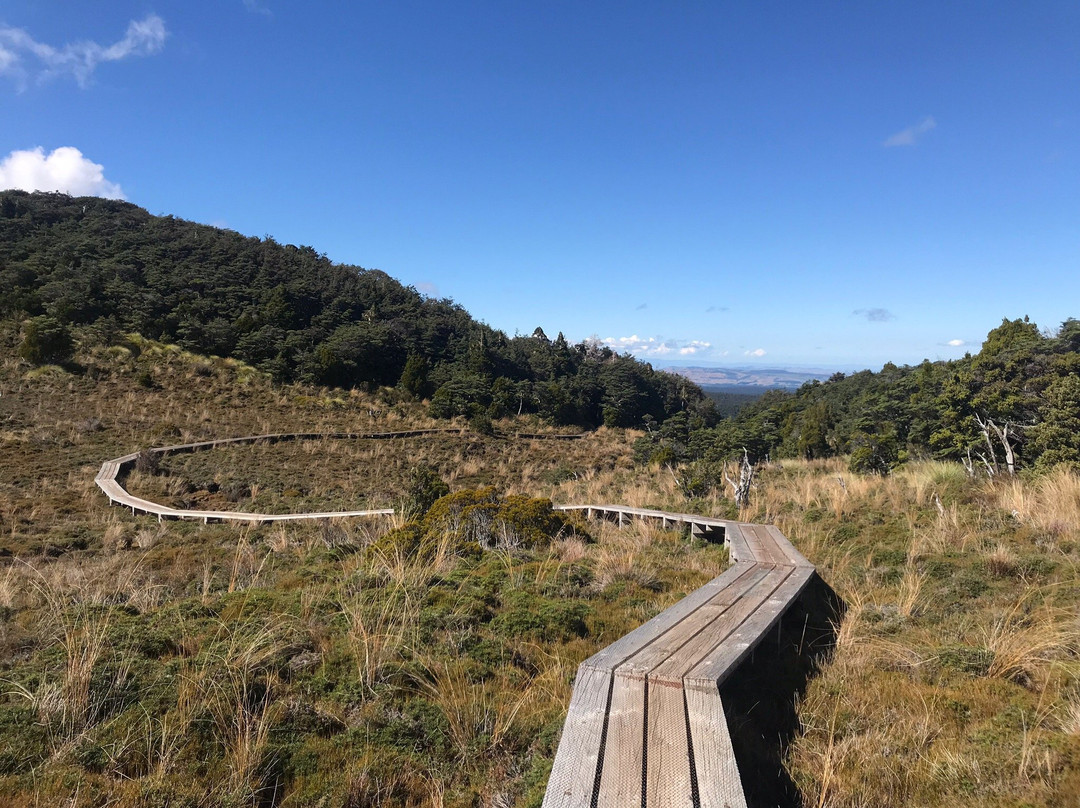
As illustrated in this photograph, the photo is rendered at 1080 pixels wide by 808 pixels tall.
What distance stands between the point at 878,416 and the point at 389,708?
735 inches

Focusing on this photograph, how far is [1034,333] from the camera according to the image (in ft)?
45.0

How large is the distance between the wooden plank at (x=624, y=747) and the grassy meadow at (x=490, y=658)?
51 cm

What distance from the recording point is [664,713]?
2.50 meters

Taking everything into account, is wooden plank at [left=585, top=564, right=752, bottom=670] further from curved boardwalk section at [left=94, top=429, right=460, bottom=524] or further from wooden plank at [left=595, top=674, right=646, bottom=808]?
curved boardwalk section at [left=94, top=429, right=460, bottom=524]

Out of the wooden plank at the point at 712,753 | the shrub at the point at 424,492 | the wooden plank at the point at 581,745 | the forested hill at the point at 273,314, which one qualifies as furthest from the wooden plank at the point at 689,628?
the forested hill at the point at 273,314

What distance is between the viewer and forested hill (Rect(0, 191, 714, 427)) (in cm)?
3331

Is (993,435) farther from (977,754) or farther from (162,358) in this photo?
(162,358)

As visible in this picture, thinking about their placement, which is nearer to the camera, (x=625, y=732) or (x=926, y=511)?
(x=625, y=732)

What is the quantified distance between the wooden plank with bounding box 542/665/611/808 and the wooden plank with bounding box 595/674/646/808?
0.12ft

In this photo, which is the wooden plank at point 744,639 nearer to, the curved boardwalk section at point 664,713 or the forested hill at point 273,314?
the curved boardwalk section at point 664,713

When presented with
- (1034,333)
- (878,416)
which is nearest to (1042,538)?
(1034,333)

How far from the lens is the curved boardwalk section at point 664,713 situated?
1968 mm

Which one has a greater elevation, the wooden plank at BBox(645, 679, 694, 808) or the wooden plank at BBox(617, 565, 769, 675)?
the wooden plank at BBox(645, 679, 694, 808)

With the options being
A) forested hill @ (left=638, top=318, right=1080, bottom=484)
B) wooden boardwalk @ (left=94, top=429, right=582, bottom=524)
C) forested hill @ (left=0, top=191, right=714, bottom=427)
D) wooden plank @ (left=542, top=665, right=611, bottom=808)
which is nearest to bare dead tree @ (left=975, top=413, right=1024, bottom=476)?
forested hill @ (left=638, top=318, right=1080, bottom=484)
